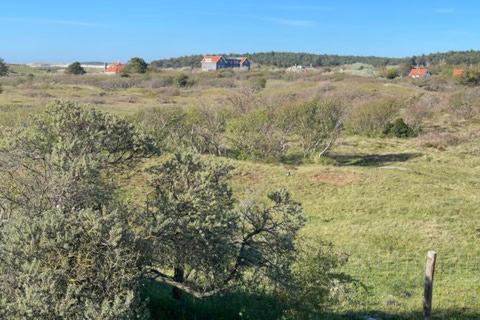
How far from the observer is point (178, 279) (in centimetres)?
854

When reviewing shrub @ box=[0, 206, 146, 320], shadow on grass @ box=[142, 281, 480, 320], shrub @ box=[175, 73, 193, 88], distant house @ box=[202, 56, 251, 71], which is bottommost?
shadow on grass @ box=[142, 281, 480, 320]

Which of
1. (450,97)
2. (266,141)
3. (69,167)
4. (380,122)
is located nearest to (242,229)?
(69,167)

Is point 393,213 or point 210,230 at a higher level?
point 210,230

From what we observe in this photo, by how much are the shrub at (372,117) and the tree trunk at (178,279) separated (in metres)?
31.9

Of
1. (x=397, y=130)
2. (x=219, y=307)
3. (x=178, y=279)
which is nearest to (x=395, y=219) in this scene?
(x=219, y=307)

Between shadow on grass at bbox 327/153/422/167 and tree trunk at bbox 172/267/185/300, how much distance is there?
20.6 metres

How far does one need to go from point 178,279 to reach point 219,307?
1297 millimetres

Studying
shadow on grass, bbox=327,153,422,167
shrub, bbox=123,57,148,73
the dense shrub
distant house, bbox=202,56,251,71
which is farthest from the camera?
distant house, bbox=202,56,251,71

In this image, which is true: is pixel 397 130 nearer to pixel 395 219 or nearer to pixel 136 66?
pixel 395 219

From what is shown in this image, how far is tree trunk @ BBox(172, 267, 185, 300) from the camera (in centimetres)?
838

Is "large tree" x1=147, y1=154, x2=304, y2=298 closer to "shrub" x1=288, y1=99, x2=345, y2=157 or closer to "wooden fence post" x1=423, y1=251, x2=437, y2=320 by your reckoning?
"wooden fence post" x1=423, y1=251, x2=437, y2=320

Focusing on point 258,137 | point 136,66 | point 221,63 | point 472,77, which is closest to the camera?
→ point 258,137

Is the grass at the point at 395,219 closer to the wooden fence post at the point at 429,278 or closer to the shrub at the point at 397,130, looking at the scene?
the wooden fence post at the point at 429,278

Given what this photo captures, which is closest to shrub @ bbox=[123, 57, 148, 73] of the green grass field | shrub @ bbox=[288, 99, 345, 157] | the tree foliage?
the green grass field
